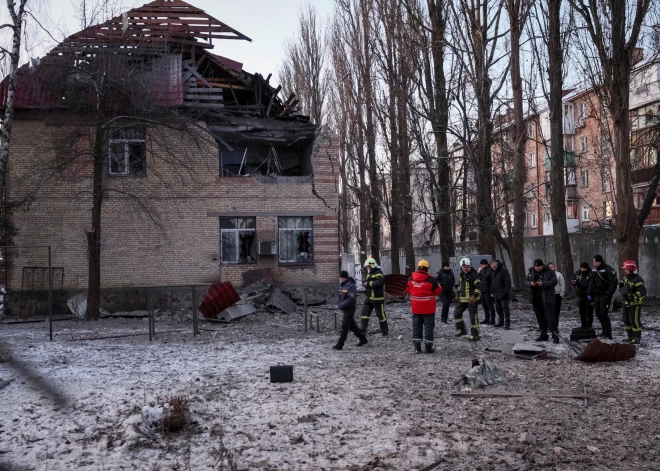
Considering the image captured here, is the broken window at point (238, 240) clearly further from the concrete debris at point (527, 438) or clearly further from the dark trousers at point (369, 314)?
the concrete debris at point (527, 438)

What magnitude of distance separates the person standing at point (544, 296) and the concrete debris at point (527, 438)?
22.3 feet

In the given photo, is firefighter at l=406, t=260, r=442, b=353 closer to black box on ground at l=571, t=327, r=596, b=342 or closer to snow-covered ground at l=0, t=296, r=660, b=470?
snow-covered ground at l=0, t=296, r=660, b=470

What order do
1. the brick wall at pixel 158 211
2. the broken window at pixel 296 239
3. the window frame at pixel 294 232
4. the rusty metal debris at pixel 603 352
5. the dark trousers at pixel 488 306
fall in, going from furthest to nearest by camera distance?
the broken window at pixel 296 239, the window frame at pixel 294 232, the brick wall at pixel 158 211, the dark trousers at pixel 488 306, the rusty metal debris at pixel 603 352

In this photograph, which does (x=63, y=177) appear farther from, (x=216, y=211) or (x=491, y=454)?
(x=491, y=454)

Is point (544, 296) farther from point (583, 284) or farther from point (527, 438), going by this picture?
point (527, 438)

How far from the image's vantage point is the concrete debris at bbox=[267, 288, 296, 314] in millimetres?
20906

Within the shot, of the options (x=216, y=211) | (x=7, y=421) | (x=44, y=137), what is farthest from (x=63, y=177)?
(x=7, y=421)

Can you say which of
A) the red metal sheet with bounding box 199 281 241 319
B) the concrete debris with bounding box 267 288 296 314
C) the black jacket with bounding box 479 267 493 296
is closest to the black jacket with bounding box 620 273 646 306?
the black jacket with bounding box 479 267 493 296

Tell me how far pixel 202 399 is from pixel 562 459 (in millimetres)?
4207

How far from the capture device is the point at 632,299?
39.7ft

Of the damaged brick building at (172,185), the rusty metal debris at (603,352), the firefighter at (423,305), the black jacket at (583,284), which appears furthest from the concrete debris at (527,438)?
the damaged brick building at (172,185)

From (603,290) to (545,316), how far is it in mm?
1189

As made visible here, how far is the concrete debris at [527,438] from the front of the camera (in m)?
6.41

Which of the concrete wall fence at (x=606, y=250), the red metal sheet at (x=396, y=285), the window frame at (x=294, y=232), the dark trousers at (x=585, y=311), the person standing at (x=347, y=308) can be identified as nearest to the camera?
the person standing at (x=347, y=308)
